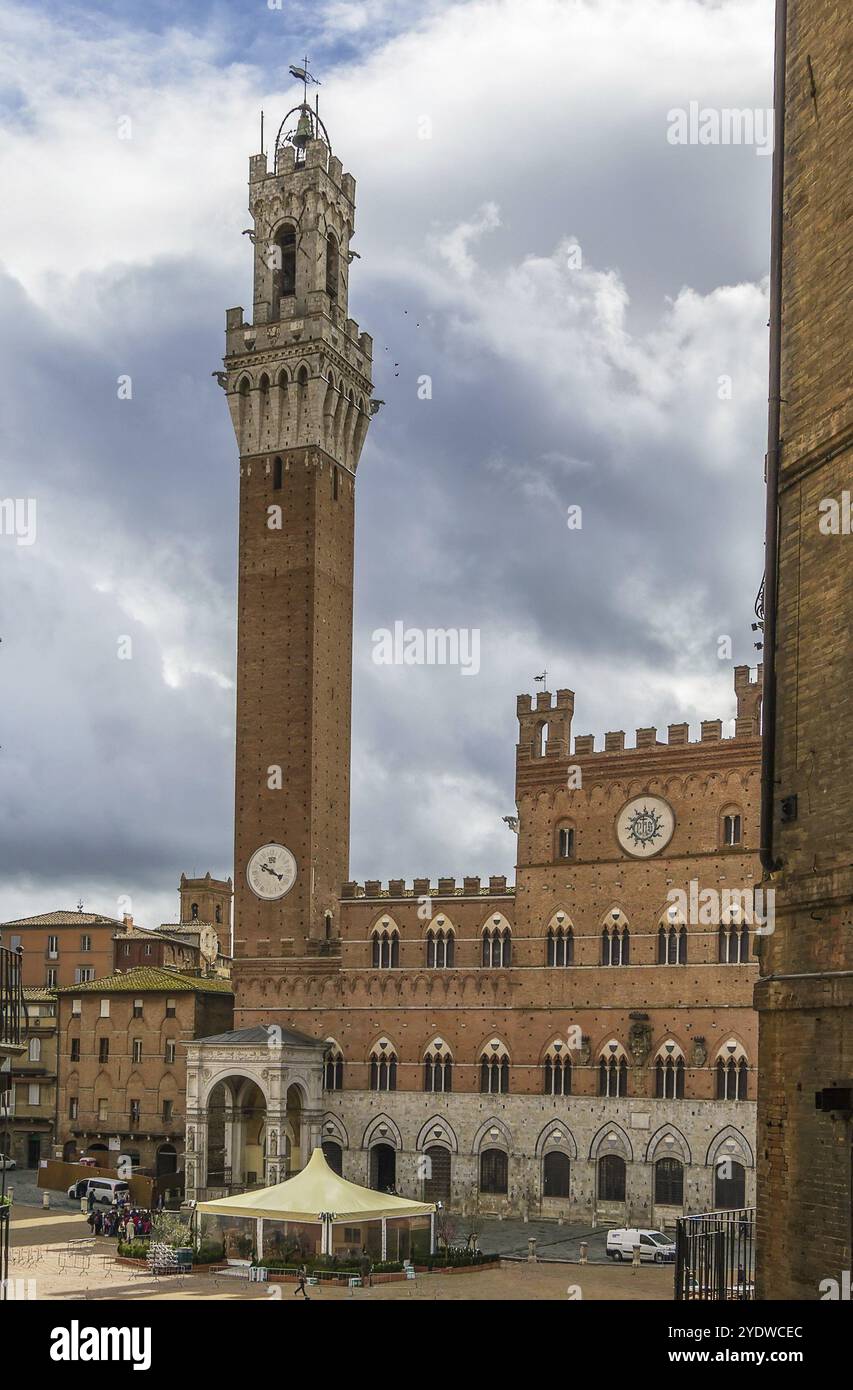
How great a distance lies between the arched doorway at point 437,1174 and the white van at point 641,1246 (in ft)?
38.1

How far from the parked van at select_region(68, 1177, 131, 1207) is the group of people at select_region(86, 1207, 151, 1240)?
4.88 meters

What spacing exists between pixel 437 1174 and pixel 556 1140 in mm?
4913

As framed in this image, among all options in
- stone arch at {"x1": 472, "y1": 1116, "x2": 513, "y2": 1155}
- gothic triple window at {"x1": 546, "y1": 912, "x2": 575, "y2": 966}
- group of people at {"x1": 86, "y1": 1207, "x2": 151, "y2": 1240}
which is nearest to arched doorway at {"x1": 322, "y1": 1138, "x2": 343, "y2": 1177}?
stone arch at {"x1": 472, "y1": 1116, "x2": 513, "y2": 1155}

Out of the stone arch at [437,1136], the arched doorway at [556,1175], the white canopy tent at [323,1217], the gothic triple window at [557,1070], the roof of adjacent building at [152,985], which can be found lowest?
Result: the arched doorway at [556,1175]

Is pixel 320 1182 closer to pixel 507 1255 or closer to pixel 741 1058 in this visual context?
pixel 507 1255

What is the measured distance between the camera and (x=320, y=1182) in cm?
3669

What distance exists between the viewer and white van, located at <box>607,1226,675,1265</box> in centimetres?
4141

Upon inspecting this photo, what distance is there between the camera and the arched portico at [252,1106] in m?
53.3

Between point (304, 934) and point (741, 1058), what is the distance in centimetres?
1780

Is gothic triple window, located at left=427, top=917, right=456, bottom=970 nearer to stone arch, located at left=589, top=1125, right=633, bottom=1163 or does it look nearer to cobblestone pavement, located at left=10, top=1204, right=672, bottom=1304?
stone arch, located at left=589, top=1125, right=633, bottom=1163

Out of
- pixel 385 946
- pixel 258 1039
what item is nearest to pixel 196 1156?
pixel 258 1039

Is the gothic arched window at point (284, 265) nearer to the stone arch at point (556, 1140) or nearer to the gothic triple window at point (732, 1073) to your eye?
the stone arch at point (556, 1140)
